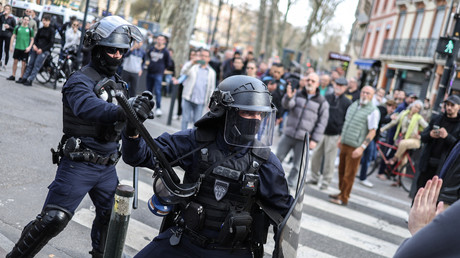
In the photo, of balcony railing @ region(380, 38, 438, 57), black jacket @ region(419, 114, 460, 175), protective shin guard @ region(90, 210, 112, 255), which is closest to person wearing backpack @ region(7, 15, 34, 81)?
black jacket @ region(419, 114, 460, 175)

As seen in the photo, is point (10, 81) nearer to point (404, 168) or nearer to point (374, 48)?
point (404, 168)

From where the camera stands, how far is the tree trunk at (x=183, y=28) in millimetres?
17844

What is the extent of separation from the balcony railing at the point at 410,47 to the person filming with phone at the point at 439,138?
21.9 m

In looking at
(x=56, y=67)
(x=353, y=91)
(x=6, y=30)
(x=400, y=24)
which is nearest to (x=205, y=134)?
(x=353, y=91)

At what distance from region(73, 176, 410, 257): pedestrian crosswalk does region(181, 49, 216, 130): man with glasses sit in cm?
292

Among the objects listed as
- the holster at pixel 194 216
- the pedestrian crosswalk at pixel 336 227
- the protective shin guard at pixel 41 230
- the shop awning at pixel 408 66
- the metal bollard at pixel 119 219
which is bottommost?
the pedestrian crosswalk at pixel 336 227

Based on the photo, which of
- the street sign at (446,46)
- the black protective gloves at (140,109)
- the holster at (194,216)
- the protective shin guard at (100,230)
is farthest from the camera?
the street sign at (446,46)

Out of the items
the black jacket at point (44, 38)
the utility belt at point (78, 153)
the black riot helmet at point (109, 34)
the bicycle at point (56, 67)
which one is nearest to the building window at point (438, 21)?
the bicycle at point (56, 67)

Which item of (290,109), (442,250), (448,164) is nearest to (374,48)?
(290,109)

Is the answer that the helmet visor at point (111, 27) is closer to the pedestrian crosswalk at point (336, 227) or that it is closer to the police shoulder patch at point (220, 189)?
the police shoulder patch at point (220, 189)

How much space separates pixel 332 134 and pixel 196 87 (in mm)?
2806

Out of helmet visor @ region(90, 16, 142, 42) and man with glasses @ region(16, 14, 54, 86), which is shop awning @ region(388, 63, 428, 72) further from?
helmet visor @ region(90, 16, 142, 42)

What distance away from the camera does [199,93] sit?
965cm

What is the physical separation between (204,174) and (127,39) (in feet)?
4.27
